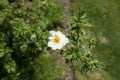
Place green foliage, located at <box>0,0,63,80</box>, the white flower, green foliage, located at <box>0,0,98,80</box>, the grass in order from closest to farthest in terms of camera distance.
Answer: the white flower < green foliage, located at <box>0,0,98,80</box> < green foliage, located at <box>0,0,63,80</box> < the grass

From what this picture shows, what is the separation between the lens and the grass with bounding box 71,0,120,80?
855 cm

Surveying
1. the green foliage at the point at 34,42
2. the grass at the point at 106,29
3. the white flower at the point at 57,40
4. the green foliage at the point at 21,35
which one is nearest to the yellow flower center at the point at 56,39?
the white flower at the point at 57,40

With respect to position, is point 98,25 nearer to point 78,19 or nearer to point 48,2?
point 48,2

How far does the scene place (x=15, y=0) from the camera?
23.4 feet

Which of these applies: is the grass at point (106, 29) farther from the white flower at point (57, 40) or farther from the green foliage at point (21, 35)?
the white flower at point (57, 40)

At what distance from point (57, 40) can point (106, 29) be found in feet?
12.6

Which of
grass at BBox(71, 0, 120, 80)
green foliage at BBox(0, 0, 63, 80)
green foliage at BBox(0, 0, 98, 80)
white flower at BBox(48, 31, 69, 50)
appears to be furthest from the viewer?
grass at BBox(71, 0, 120, 80)

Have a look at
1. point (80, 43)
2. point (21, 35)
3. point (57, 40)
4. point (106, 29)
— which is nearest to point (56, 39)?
point (57, 40)

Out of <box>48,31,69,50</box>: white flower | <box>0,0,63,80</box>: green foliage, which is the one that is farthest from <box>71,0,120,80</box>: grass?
<box>48,31,69,50</box>: white flower

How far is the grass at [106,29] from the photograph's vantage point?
8.55 metres

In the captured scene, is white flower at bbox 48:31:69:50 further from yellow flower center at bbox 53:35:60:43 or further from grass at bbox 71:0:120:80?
grass at bbox 71:0:120:80

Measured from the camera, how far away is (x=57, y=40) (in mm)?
5422

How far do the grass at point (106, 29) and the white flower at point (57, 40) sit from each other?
3.08 meters

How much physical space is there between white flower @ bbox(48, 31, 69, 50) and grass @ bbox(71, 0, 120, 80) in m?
3.08
